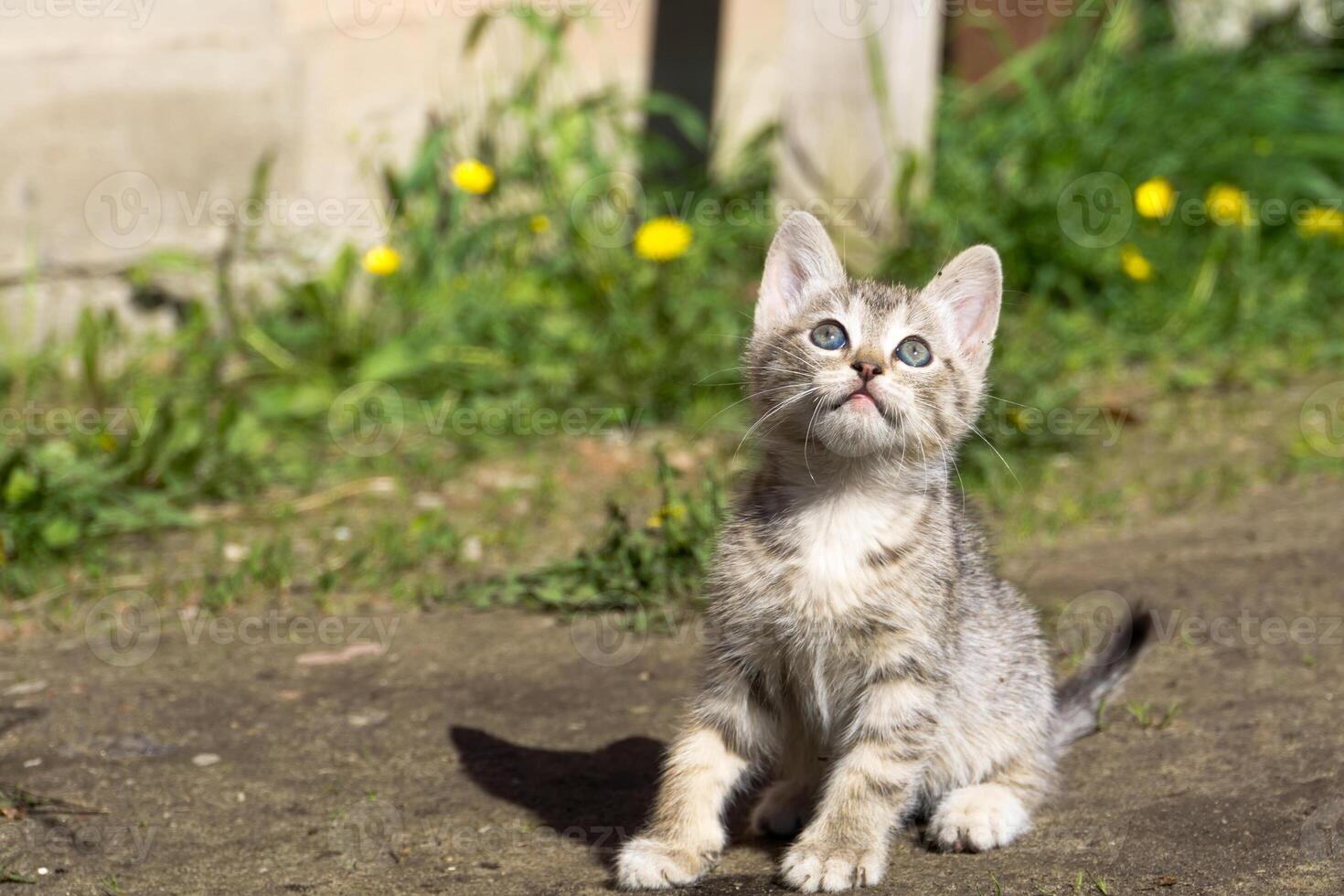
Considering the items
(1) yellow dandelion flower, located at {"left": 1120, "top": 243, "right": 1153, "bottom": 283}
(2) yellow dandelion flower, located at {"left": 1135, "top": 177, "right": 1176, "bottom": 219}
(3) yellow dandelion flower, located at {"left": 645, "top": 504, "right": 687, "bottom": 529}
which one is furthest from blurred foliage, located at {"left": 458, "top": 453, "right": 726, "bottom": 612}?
(2) yellow dandelion flower, located at {"left": 1135, "top": 177, "right": 1176, "bottom": 219}

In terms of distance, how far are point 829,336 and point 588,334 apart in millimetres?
3137

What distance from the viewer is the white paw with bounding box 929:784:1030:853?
3.26 meters

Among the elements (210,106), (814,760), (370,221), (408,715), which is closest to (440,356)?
(370,221)

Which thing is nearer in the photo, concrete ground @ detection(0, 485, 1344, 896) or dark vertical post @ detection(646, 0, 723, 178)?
concrete ground @ detection(0, 485, 1344, 896)

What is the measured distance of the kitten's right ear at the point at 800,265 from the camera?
3.37 m

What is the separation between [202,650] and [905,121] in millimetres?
4022

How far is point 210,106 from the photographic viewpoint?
242 inches

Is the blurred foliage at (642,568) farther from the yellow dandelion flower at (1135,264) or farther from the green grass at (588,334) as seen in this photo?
the yellow dandelion flower at (1135,264)

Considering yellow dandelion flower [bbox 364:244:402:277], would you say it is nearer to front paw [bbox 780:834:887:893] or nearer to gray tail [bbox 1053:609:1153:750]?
gray tail [bbox 1053:609:1153:750]

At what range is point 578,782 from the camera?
3709 mm

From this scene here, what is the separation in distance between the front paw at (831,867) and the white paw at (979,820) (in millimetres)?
277

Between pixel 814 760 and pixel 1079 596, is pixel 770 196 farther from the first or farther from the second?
pixel 814 760

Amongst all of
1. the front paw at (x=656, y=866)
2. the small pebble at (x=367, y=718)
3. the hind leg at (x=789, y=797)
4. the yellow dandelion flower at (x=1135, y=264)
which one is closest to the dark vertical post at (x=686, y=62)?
the yellow dandelion flower at (x=1135, y=264)

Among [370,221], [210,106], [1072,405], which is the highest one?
[210,106]
